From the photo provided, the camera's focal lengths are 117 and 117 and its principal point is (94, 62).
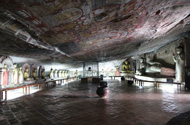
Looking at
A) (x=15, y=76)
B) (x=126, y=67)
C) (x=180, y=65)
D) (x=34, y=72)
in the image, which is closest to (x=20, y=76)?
(x=15, y=76)

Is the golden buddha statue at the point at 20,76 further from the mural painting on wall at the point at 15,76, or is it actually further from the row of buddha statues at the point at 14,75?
the mural painting on wall at the point at 15,76

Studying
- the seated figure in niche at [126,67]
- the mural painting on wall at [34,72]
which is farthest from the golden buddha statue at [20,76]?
the seated figure in niche at [126,67]

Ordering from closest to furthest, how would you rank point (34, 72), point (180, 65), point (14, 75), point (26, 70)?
point (14, 75)
point (180, 65)
point (26, 70)
point (34, 72)

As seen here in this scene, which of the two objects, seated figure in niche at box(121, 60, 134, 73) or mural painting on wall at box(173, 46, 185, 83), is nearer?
mural painting on wall at box(173, 46, 185, 83)

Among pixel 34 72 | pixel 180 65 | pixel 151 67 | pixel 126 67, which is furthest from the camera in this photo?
pixel 126 67

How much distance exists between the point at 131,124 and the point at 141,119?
1.43 ft

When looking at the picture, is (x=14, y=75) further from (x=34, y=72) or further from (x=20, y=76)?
(x=34, y=72)

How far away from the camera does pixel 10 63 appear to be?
25.5 feet

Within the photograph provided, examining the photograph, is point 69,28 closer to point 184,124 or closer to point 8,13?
point 8,13

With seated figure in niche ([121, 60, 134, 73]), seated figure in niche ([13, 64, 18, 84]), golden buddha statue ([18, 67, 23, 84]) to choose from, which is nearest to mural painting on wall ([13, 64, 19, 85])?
seated figure in niche ([13, 64, 18, 84])

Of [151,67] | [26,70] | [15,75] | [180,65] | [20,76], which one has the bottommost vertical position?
[20,76]

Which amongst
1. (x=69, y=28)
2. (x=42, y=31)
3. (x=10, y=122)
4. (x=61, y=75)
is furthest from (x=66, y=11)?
(x=61, y=75)

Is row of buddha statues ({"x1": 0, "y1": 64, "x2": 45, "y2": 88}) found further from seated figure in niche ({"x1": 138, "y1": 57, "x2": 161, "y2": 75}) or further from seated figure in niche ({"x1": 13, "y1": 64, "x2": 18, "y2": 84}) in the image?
seated figure in niche ({"x1": 138, "y1": 57, "x2": 161, "y2": 75})

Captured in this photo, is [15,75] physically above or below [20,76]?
above
